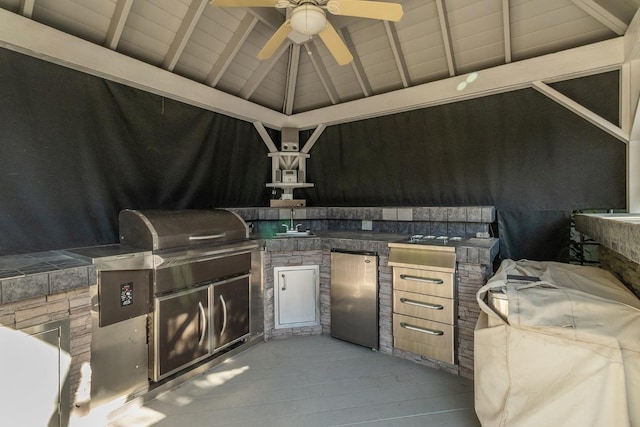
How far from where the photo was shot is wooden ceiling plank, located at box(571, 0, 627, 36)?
2.35m

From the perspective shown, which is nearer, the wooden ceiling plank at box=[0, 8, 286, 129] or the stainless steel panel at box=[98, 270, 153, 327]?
the stainless steel panel at box=[98, 270, 153, 327]

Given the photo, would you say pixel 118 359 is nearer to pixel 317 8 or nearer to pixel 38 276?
pixel 38 276

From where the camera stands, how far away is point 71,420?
1687 millimetres

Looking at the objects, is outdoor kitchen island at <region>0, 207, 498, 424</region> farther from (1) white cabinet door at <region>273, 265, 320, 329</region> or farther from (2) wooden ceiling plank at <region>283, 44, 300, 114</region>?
(2) wooden ceiling plank at <region>283, 44, 300, 114</region>

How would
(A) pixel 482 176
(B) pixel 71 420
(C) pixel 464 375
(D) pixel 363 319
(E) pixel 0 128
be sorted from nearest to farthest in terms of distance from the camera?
(B) pixel 71 420, (E) pixel 0 128, (C) pixel 464 375, (D) pixel 363 319, (A) pixel 482 176

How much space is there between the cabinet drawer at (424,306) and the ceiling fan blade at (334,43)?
210cm

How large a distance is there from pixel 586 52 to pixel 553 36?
0.31 meters

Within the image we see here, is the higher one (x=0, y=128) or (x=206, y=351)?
(x=0, y=128)

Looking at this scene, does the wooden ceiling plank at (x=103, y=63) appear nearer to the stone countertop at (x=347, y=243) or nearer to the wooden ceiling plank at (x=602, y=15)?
the stone countertop at (x=347, y=243)

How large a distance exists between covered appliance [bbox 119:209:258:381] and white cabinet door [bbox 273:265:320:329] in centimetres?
36

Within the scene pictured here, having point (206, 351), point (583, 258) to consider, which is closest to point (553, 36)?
point (583, 258)

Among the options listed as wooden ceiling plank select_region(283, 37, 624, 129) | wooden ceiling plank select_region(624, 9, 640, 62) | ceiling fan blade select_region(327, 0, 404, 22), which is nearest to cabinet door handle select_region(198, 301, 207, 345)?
ceiling fan blade select_region(327, 0, 404, 22)

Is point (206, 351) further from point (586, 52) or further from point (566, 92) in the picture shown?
point (586, 52)

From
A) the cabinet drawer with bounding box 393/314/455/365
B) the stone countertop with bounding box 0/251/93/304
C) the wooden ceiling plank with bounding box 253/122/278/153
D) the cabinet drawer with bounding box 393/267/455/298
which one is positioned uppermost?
the wooden ceiling plank with bounding box 253/122/278/153
